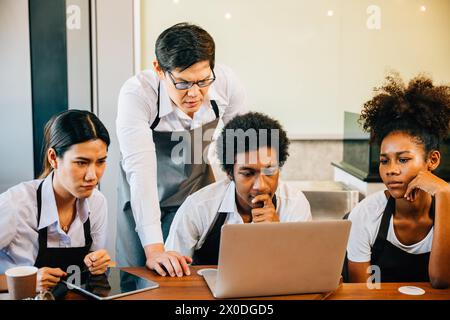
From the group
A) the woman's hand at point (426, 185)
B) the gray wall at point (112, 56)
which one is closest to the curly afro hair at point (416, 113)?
the woman's hand at point (426, 185)

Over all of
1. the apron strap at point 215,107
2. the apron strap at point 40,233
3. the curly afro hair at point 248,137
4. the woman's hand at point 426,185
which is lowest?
the apron strap at point 40,233

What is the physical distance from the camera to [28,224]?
2051 millimetres

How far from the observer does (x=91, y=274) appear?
188cm

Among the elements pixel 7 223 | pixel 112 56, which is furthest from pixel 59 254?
pixel 112 56

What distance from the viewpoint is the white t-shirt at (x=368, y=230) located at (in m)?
2.23

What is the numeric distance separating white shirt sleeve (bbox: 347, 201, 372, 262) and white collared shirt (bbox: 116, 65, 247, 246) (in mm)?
776

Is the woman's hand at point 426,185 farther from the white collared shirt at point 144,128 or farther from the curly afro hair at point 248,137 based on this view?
the white collared shirt at point 144,128

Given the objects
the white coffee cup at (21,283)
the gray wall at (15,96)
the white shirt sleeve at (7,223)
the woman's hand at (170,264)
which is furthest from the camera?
the gray wall at (15,96)

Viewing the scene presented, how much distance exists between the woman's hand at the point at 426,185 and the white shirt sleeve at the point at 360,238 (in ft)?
0.65

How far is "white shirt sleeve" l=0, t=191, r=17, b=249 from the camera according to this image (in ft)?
6.58

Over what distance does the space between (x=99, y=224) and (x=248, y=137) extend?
737 millimetres

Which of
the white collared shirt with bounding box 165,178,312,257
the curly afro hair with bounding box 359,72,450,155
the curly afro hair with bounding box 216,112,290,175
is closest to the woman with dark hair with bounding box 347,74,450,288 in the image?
the curly afro hair with bounding box 359,72,450,155

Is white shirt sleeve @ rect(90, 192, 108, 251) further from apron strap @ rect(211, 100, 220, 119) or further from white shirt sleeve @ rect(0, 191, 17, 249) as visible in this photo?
apron strap @ rect(211, 100, 220, 119)
